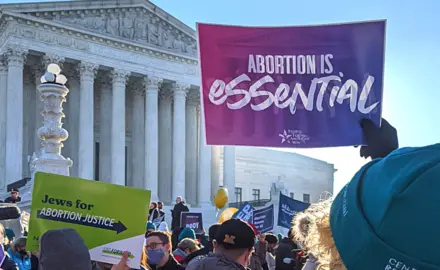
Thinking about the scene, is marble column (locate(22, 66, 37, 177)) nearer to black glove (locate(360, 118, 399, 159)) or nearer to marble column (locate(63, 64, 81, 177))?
marble column (locate(63, 64, 81, 177))

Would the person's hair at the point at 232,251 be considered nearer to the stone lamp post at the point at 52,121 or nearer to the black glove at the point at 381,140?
the black glove at the point at 381,140

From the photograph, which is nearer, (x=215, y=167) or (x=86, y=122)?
(x=86, y=122)

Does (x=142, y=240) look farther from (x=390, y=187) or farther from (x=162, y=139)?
(x=162, y=139)

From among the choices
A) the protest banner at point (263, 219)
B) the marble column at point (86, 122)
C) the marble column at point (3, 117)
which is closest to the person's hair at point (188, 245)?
the protest banner at point (263, 219)

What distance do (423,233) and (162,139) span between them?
41286 millimetres

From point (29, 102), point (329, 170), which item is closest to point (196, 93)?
point (29, 102)

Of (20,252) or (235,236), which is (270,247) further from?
(235,236)

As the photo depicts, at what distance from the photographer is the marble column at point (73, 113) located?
36562 millimetres

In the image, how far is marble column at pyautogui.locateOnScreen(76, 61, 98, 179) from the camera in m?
35.7

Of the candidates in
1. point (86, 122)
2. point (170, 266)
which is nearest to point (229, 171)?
point (86, 122)

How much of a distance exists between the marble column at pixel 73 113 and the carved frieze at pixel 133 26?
299 cm

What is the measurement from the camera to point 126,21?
→ 126 feet

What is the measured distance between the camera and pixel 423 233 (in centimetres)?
91

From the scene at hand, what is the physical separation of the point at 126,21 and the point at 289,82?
115 feet
